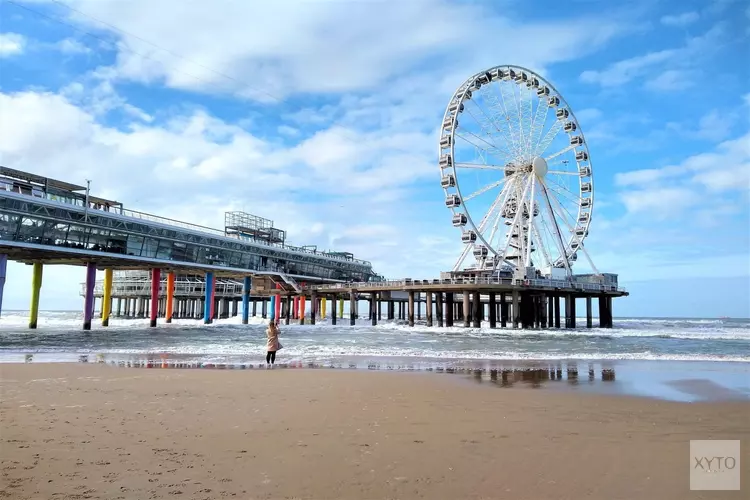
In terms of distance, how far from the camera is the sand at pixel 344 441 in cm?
448

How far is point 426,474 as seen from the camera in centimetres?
481

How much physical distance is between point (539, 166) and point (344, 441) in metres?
43.3

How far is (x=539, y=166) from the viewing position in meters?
45.4

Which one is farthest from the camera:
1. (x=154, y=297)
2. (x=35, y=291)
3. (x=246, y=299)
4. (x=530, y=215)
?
(x=246, y=299)

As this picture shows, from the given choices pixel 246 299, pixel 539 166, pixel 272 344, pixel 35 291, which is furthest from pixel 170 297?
pixel 272 344

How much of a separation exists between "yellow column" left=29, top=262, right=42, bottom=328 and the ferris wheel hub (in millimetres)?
40718

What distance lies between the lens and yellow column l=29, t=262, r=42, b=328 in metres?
37.7

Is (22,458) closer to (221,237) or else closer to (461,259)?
(461,259)

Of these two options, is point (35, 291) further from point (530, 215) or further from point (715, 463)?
point (715, 463)

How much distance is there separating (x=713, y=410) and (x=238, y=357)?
13.3 metres

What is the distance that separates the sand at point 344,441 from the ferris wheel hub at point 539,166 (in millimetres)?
38057

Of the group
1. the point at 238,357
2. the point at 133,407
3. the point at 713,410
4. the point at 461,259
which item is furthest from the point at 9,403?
the point at 461,259

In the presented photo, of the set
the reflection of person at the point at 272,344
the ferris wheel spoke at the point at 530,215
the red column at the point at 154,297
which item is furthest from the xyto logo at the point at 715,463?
the red column at the point at 154,297

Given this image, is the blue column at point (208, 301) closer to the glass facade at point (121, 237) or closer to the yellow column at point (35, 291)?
the glass facade at point (121, 237)
